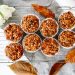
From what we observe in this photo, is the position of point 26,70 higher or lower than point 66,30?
lower

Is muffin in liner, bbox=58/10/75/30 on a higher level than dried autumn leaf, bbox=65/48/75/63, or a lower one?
higher

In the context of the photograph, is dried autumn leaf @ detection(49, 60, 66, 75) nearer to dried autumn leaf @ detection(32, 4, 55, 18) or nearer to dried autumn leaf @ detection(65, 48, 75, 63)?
dried autumn leaf @ detection(65, 48, 75, 63)

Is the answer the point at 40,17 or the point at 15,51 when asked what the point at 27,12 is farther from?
the point at 15,51

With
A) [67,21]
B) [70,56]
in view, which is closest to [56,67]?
[70,56]

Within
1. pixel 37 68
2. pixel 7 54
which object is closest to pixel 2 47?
pixel 7 54

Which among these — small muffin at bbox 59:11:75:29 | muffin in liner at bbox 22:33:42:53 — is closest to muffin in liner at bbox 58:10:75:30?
small muffin at bbox 59:11:75:29

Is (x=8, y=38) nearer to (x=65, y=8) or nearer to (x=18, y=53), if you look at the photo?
(x=18, y=53)

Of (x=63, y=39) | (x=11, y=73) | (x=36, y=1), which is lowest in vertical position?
(x=11, y=73)

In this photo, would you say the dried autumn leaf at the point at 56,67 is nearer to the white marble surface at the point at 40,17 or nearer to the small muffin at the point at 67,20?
the white marble surface at the point at 40,17
